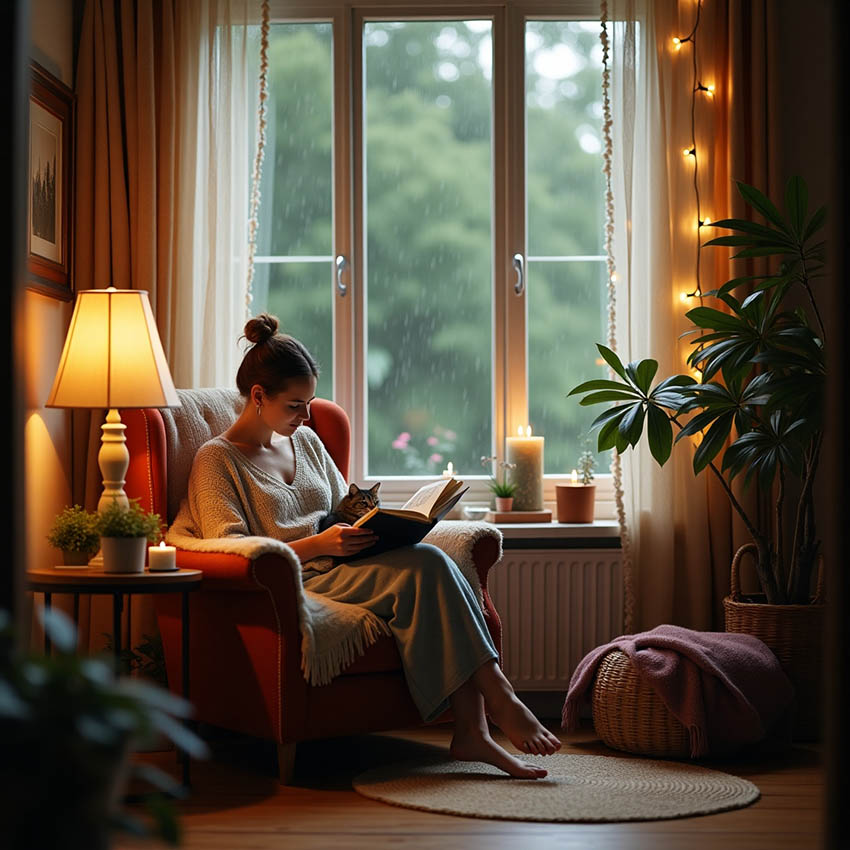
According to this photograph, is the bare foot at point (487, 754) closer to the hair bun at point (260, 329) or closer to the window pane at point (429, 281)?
the hair bun at point (260, 329)

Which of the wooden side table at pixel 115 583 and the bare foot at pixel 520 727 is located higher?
the wooden side table at pixel 115 583

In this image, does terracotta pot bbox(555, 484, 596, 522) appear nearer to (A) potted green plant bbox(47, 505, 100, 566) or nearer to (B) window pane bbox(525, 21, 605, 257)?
(B) window pane bbox(525, 21, 605, 257)

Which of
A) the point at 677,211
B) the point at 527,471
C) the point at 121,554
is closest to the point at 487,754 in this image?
the point at 121,554

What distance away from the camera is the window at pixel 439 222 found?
3.88m

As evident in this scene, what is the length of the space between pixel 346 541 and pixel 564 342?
4.45ft

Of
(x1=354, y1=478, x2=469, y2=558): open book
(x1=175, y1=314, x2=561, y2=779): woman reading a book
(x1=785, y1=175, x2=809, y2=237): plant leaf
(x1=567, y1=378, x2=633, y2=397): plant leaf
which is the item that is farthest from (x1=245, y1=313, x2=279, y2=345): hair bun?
(x1=785, y1=175, x2=809, y2=237): plant leaf

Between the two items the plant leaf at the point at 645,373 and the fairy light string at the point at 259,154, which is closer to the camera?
the plant leaf at the point at 645,373

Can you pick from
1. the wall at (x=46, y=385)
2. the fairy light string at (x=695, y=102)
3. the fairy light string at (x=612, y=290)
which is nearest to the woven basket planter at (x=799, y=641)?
the fairy light string at (x=612, y=290)

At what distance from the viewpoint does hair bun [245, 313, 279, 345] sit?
3041 mm

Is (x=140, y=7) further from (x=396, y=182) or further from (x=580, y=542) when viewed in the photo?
(x=580, y=542)

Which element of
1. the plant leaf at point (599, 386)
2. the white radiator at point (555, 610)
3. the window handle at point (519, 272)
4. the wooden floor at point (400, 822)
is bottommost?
the wooden floor at point (400, 822)

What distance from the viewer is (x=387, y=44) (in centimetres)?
390

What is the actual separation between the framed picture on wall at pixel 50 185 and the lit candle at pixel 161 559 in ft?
3.12

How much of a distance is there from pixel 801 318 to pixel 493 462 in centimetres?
113
